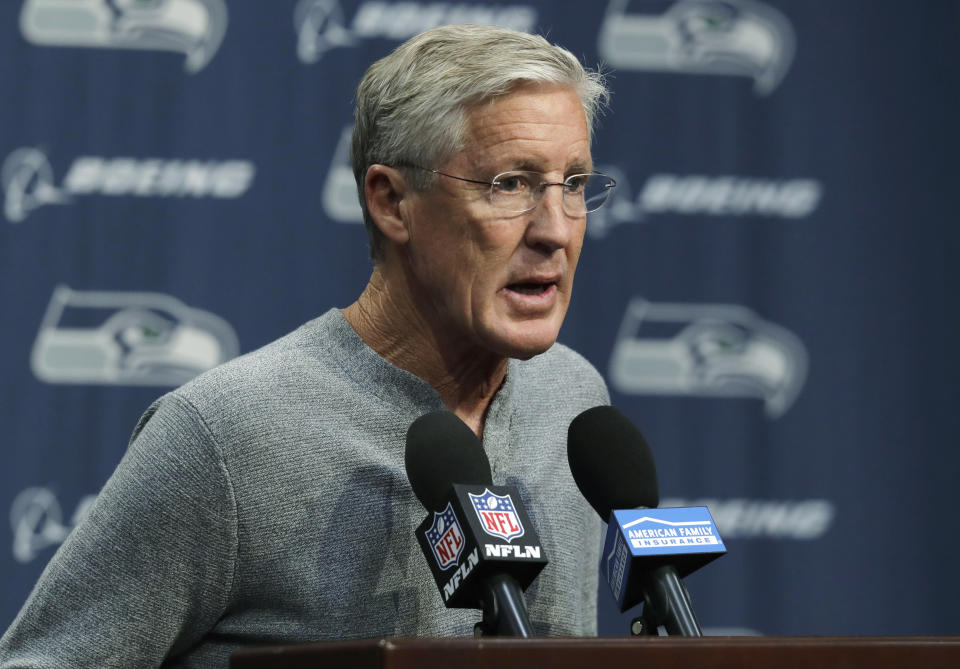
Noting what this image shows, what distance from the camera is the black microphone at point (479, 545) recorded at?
0.99 meters

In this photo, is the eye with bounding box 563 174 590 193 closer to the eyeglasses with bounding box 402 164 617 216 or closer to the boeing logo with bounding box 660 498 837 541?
the eyeglasses with bounding box 402 164 617 216

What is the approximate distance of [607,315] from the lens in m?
2.72

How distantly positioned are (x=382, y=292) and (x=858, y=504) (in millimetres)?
1628

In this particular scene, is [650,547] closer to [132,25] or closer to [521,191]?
[521,191]

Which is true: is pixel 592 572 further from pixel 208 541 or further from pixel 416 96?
pixel 416 96

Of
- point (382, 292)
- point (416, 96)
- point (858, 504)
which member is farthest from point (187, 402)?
point (858, 504)

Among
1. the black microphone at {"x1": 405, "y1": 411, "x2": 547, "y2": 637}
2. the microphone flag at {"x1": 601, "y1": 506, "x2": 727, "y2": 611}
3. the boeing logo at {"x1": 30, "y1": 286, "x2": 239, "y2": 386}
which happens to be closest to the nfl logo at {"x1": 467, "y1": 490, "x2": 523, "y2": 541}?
the black microphone at {"x1": 405, "y1": 411, "x2": 547, "y2": 637}

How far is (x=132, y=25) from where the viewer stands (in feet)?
8.37

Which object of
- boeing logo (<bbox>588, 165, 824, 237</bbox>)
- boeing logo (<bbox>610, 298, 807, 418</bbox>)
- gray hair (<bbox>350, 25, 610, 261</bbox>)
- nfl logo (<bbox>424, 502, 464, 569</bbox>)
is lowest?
boeing logo (<bbox>610, 298, 807, 418</bbox>)

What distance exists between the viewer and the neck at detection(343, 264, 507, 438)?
1490mm

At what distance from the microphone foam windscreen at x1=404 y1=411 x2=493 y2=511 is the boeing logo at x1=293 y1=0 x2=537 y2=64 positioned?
5.31 ft

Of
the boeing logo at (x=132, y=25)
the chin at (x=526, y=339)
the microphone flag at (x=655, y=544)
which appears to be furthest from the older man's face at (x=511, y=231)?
the boeing logo at (x=132, y=25)

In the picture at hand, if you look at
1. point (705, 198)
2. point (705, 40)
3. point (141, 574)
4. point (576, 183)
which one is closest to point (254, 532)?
point (141, 574)

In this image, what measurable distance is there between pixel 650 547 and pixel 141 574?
1.87ft
